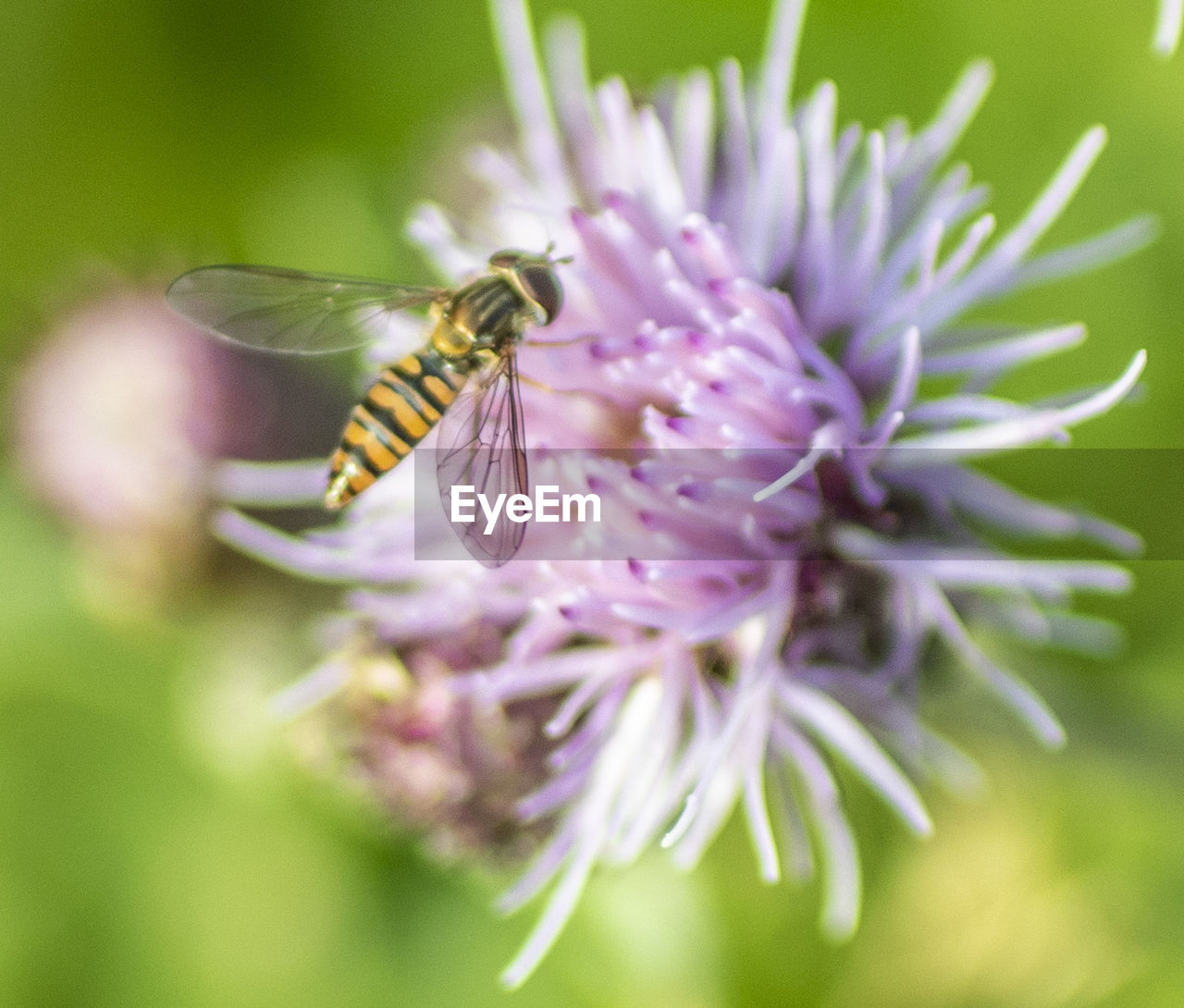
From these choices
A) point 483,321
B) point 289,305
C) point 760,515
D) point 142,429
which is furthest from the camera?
point 142,429

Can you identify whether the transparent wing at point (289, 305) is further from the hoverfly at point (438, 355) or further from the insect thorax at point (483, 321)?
the insect thorax at point (483, 321)

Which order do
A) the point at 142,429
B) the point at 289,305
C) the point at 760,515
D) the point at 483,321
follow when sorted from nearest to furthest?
the point at 760,515
the point at 483,321
the point at 289,305
the point at 142,429

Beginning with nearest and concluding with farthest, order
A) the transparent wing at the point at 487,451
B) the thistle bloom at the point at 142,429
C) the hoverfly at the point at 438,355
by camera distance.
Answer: the transparent wing at the point at 487,451 → the hoverfly at the point at 438,355 → the thistle bloom at the point at 142,429

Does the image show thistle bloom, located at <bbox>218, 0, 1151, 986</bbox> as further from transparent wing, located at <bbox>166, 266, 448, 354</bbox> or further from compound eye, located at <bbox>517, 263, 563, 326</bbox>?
transparent wing, located at <bbox>166, 266, 448, 354</bbox>

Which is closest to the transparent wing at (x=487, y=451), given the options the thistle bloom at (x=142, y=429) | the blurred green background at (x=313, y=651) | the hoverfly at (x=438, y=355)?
the hoverfly at (x=438, y=355)

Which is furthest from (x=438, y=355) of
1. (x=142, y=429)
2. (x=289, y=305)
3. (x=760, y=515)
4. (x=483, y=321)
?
(x=142, y=429)

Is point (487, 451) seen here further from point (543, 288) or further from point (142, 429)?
point (142, 429)

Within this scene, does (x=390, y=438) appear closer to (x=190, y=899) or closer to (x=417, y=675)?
(x=417, y=675)
